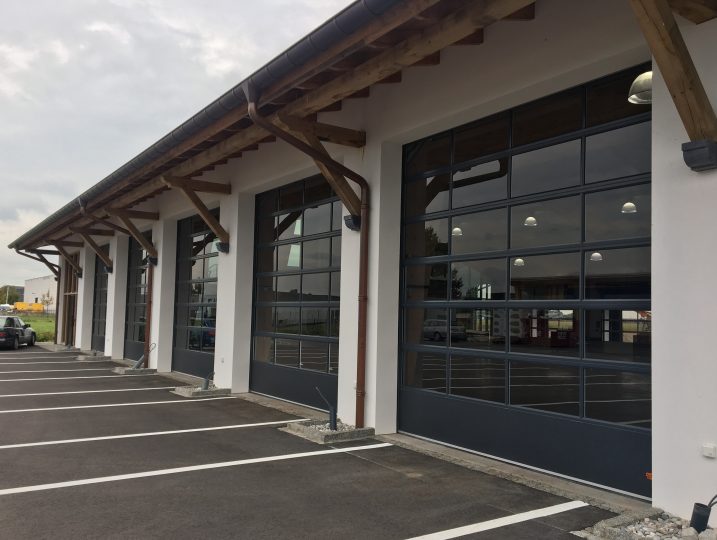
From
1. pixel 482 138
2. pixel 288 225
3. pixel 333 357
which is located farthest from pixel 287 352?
pixel 482 138

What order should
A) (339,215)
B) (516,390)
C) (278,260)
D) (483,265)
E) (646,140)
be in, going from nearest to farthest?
(646,140) < (516,390) < (483,265) < (339,215) < (278,260)

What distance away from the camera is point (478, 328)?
697 cm

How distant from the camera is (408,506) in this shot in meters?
5.07

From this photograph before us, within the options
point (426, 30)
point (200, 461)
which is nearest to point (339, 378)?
point (200, 461)

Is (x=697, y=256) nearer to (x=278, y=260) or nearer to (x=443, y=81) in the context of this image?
(x=443, y=81)

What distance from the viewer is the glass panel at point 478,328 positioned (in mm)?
6684

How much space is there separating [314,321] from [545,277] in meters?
4.66

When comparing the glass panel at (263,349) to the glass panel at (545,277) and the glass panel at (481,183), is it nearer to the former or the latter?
the glass panel at (481,183)

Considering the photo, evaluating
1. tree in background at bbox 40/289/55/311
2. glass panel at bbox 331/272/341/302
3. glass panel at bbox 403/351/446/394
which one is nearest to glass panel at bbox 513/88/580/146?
glass panel at bbox 403/351/446/394

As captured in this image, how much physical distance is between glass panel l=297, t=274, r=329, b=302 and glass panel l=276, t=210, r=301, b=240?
3.15 ft

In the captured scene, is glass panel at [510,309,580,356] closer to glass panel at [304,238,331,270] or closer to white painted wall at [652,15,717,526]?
white painted wall at [652,15,717,526]

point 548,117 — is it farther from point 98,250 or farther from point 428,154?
point 98,250

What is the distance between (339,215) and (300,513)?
5603mm

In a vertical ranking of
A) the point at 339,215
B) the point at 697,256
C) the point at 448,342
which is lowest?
the point at 448,342
